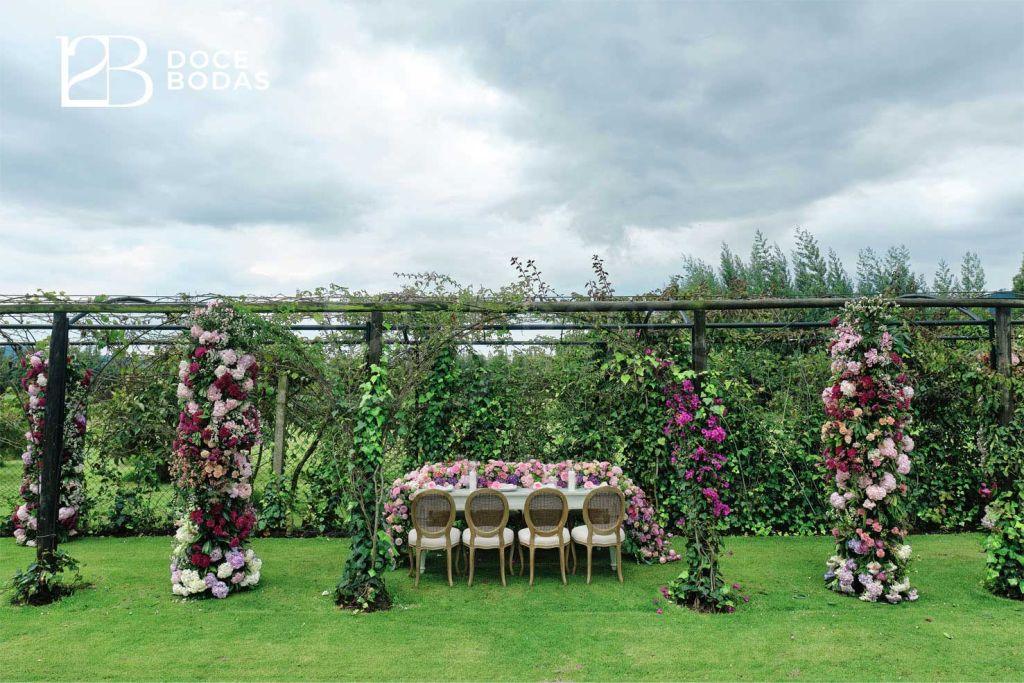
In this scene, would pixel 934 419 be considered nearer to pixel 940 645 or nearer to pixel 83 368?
pixel 940 645

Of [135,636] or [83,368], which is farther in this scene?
[83,368]

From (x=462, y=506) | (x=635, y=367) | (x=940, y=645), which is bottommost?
(x=940, y=645)

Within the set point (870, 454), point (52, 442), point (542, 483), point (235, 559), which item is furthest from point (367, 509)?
point (870, 454)

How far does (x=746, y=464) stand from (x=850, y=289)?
799 cm

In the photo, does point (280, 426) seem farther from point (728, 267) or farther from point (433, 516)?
point (728, 267)

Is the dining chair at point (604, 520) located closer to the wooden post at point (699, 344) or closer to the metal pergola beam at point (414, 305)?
the wooden post at point (699, 344)

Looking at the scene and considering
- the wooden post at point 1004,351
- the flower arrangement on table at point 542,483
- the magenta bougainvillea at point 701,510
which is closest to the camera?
the magenta bougainvillea at point 701,510

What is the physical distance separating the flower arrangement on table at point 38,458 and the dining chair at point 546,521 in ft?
15.3

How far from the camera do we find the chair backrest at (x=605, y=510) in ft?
18.0

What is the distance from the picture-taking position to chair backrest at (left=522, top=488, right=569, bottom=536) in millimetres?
5395

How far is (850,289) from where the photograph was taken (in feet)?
43.6

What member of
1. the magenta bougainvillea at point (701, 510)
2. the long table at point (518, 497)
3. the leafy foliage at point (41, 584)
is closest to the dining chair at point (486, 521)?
the long table at point (518, 497)

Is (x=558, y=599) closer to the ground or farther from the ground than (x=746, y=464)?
closer to the ground

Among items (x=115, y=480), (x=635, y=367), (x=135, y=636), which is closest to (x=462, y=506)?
(x=635, y=367)
